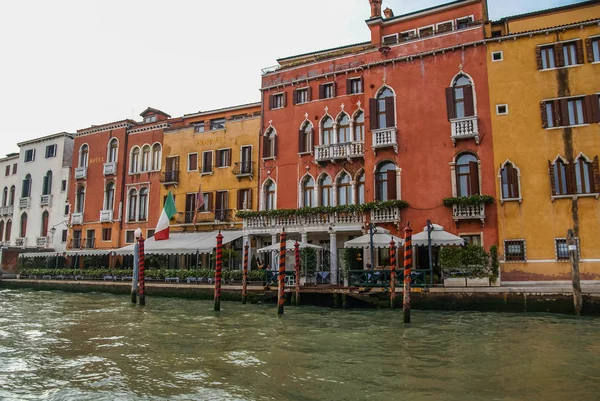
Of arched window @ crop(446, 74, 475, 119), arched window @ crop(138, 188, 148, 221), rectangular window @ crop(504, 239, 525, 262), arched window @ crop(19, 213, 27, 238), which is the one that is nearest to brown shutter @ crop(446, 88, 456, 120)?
arched window @ crop(446, 74, 475, 119)

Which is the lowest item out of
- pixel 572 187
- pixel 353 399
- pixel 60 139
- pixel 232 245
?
pixel 353 399

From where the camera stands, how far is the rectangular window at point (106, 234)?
1230 inches

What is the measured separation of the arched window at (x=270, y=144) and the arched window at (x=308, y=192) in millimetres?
2517

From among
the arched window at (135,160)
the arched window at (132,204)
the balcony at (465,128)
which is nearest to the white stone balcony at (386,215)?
the balcony at (465,128)

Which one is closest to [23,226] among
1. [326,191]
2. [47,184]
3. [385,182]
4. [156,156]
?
[47,184]

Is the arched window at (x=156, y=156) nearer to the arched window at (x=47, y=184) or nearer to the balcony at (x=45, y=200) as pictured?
the balcony at (x=45, y=200)

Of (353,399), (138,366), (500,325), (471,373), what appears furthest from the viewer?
(500,325)

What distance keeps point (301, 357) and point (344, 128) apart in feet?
53.4

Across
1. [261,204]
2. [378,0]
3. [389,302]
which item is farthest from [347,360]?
[378,0]

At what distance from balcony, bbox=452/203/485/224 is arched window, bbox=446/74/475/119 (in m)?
4.11

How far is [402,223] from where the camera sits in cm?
2177

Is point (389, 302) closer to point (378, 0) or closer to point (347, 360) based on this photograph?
point (347, 360)

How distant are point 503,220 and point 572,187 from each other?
2.84 metres

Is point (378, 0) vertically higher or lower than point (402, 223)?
higher
